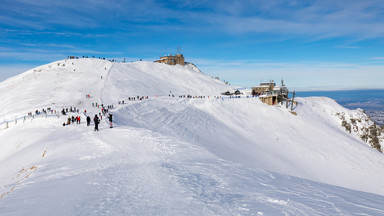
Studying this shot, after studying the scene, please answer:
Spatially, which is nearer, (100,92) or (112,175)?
(112,175)

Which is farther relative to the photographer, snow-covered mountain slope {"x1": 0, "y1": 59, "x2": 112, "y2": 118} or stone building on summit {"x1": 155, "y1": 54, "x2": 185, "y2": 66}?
stone building on summit {"x1": 155, "y1": 54, "x2": 185, "y2": 66}

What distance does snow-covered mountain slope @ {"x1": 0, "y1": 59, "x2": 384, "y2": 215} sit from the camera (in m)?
6.36

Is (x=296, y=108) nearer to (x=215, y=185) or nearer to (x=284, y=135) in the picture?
(x=284, y=135)

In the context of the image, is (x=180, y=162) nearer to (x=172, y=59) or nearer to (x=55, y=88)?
(x=55, y=88)

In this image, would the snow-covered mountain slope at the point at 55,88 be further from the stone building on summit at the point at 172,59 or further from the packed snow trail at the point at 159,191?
the stone building on summit at the point at 172,59

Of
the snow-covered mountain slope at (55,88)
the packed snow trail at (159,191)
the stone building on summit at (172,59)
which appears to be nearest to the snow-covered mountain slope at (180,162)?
the packed snow trail at (159,191)

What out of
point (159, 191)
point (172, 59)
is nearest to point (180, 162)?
point (159, 191)

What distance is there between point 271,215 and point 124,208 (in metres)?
4.00

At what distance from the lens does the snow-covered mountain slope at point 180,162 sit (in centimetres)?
636

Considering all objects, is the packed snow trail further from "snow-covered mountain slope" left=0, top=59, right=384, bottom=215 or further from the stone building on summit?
the stone building on summit

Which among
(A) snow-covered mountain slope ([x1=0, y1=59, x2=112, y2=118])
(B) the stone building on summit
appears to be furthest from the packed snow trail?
(B) the stone building on summit

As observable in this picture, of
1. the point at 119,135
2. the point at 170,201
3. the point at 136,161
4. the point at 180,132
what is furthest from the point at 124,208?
the point at 180,132

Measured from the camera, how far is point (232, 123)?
126ft

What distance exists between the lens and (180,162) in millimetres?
10516
